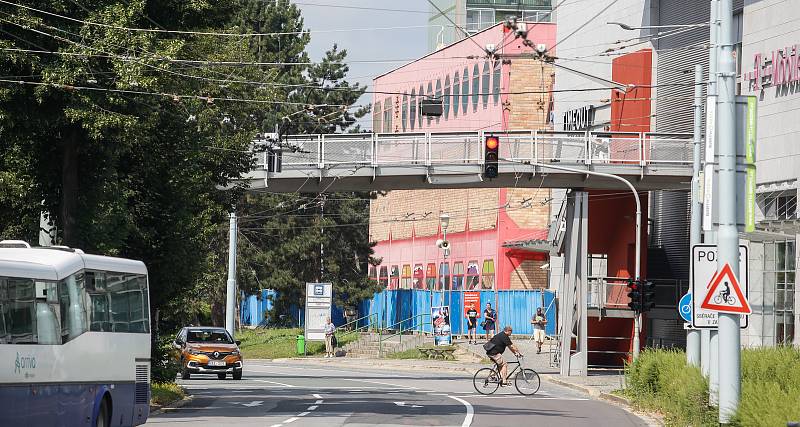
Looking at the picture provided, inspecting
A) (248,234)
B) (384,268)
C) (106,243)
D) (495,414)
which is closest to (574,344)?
(495,414)

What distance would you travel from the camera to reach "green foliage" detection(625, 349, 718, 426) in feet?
74.2

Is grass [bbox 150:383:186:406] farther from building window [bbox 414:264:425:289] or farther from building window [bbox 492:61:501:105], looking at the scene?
building window [bbox 414:264:425:289]

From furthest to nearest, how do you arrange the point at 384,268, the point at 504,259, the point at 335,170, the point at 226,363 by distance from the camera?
the point at 384,268
the point at 504,259
the point at 335,170
the point at 226,363

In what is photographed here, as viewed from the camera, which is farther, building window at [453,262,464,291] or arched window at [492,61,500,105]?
building window at [453,262,464,291]

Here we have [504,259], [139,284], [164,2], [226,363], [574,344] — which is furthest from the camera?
[504,259]

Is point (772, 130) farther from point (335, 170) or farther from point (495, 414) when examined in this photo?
point (495, 414)

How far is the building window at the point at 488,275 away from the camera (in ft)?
259

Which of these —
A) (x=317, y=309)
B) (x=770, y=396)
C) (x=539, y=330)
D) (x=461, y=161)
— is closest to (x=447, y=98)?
(x=317, y=309)

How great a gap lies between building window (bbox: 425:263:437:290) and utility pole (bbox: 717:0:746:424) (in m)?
68.0

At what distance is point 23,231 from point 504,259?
167 ft

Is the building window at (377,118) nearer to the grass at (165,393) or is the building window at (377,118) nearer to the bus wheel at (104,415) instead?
Result: the grass at (165,393)

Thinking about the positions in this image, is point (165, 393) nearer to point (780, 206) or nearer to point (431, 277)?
point (780, 206)

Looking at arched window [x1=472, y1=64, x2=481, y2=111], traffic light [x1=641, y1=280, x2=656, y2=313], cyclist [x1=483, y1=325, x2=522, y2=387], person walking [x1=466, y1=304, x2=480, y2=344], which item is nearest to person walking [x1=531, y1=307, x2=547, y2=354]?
person walking [x1=466, y1=304, x2=480, y2=344]

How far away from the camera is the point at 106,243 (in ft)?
91.4
